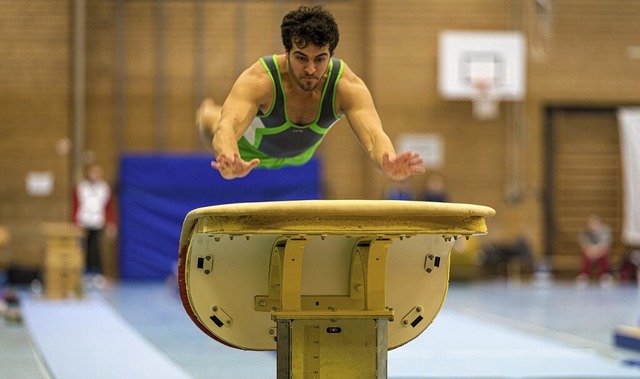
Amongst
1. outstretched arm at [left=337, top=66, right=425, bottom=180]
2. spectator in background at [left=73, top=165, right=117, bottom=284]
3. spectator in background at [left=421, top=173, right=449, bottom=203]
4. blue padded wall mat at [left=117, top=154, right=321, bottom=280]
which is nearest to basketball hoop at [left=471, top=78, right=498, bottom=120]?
spectator in background at [left=421, top=173, right=449, bottom=203]

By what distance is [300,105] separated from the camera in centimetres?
564

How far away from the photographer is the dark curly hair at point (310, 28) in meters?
4.93

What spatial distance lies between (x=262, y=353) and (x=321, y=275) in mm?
4606

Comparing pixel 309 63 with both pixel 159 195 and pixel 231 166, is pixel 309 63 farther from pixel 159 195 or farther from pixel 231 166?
pixel 159 195

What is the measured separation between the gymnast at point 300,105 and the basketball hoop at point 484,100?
13.3m

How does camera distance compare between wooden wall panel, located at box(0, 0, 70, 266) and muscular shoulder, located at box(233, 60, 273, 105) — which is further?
wooden wall panel, located at box(0, 0, 70, 266)

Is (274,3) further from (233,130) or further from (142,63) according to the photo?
(233,130)

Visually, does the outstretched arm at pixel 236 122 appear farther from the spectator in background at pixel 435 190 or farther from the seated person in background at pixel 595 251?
the seated person in background at pixel 595 251

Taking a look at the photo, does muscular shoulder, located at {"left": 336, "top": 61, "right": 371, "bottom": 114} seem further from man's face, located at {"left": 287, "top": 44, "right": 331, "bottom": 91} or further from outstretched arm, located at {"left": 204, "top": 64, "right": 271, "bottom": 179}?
→ outstretched arm, located at {"left": 204, "top": 64, "right": 271, "bottom": 179}

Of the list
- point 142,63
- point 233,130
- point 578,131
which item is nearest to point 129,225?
point 142,63

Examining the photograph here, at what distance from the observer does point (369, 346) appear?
14.3ft

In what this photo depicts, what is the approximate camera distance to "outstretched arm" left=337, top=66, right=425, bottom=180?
4.56 metres

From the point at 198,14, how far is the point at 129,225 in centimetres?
436

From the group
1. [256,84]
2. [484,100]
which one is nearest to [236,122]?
[256,84]
